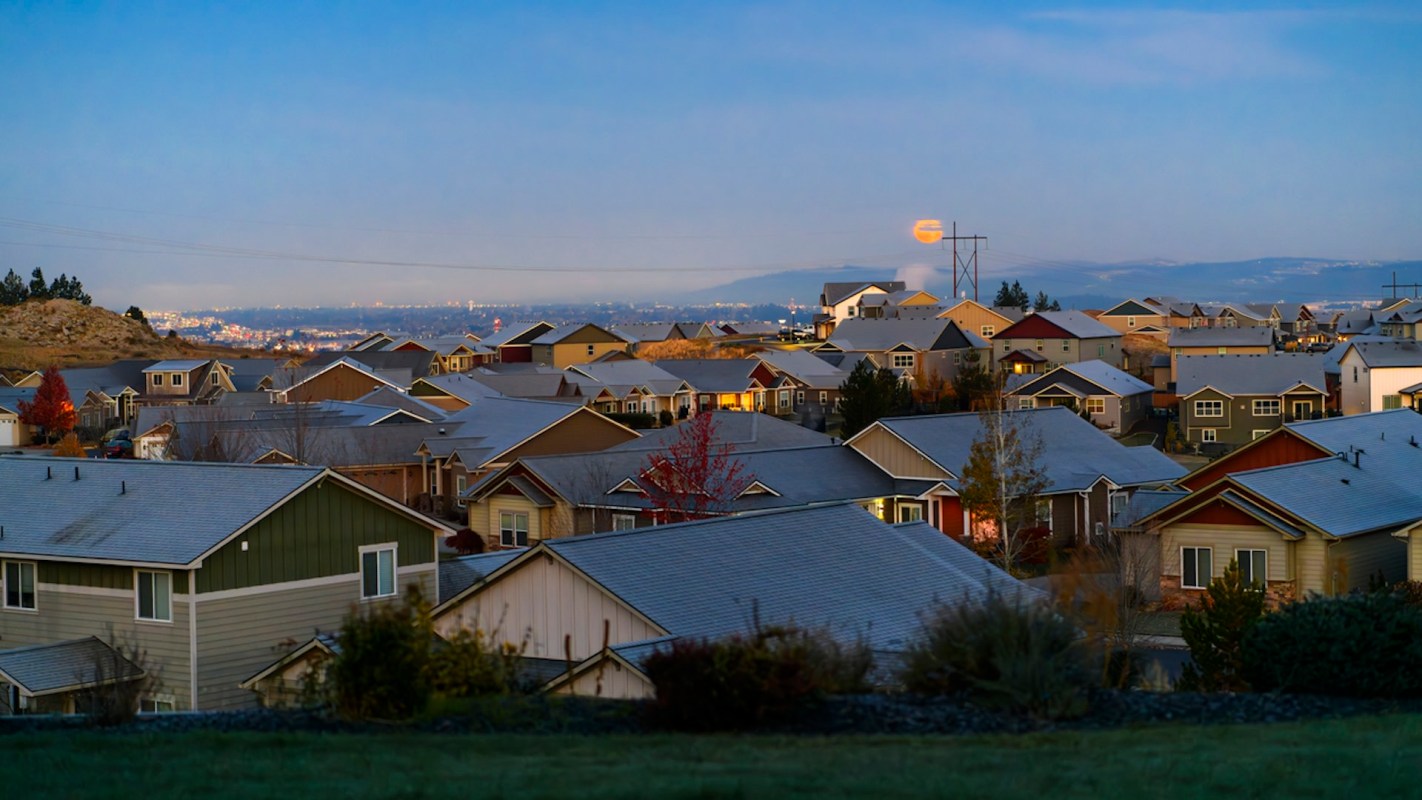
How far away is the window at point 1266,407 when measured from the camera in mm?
75375

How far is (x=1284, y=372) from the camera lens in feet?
252

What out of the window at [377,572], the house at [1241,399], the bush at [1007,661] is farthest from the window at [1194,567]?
the house at [1241,399]

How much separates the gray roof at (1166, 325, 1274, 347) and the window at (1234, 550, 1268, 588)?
73.4 m

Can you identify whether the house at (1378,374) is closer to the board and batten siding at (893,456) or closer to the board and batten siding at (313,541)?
the board and batten siding at (893,456)

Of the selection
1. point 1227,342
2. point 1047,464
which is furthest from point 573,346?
point 1047,464

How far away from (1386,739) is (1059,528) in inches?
1299

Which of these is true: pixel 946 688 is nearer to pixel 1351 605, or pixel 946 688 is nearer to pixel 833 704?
pixel 833 704

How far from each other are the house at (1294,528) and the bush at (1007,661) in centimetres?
1992

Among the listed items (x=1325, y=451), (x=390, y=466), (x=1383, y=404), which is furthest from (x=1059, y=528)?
(x=1383, y=404)

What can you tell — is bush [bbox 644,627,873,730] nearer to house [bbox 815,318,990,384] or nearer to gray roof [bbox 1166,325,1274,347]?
house [bbox 815,318,990,384]

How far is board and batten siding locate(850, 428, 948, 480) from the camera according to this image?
44938 mm

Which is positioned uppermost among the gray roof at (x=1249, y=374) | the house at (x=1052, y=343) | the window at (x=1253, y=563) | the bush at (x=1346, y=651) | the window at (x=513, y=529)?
the house at (x=1052, y=343)

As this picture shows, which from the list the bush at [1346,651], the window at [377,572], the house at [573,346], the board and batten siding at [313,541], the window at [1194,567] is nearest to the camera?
the bush at [1346,651]

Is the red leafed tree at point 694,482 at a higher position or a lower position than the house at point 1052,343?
lower
